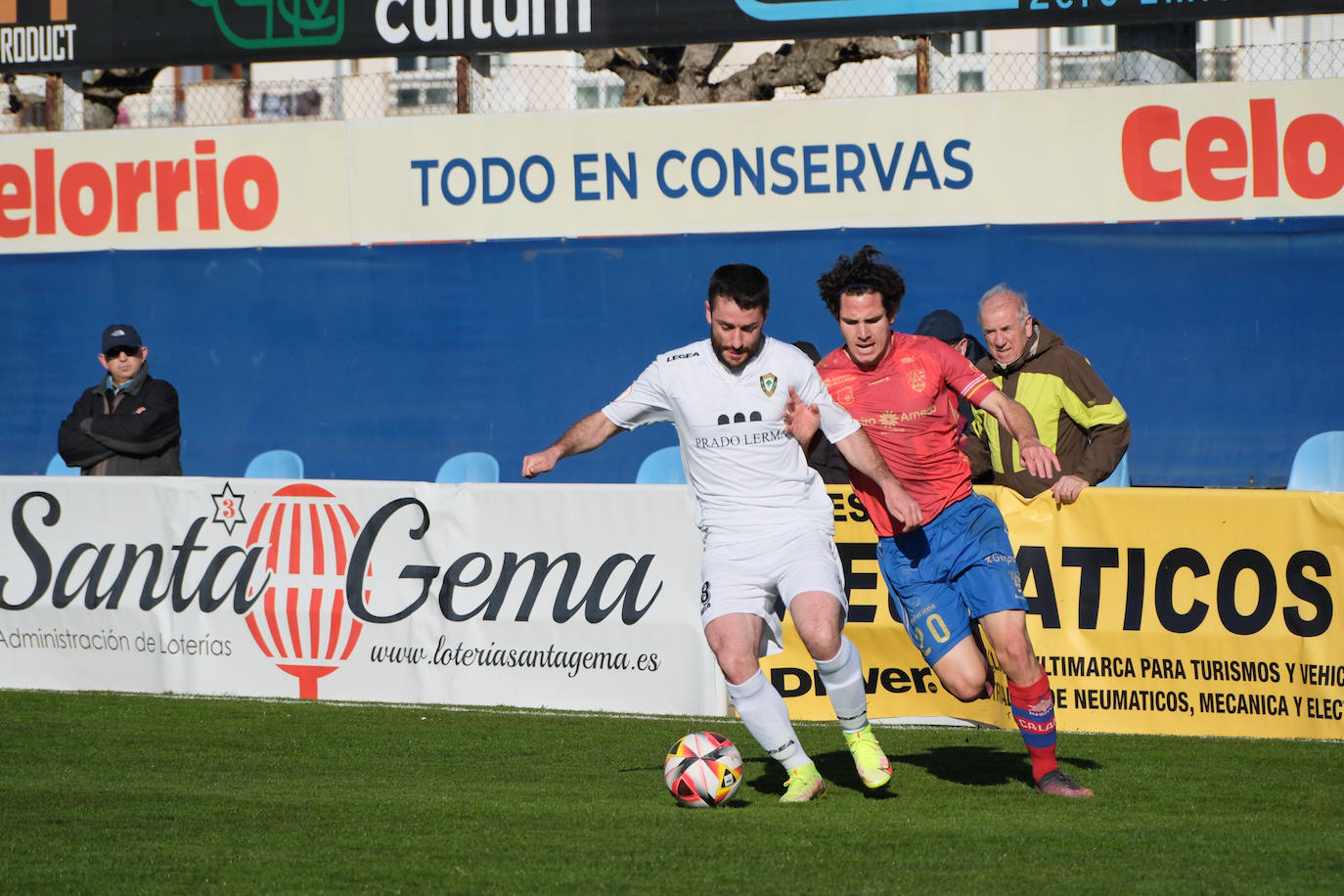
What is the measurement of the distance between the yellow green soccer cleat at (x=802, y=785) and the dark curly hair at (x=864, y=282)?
1903 millimetres

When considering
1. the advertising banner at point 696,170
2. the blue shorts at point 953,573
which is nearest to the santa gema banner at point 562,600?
the blue shorts at point 953,573

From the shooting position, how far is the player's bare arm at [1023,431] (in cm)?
675

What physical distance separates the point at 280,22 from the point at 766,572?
41.0 ft

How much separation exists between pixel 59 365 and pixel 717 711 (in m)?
10.9

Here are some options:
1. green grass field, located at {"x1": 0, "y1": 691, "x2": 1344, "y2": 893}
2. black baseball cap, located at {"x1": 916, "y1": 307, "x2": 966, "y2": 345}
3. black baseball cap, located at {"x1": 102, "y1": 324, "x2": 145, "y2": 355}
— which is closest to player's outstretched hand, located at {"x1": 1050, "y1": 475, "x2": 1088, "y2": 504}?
green grass field, located at {"x1": 0, "y1": 691, "x2": 1344, "y2": 893}

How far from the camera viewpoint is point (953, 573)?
694cm

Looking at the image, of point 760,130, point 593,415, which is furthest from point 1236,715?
point 760,130

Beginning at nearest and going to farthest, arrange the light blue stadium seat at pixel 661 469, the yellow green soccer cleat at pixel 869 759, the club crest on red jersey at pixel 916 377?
the yellow green soccer cleat at pixel 869 759 → the club crest on red jersey at pixel 916 377 → the light blue stadium seat at pixel 661 469

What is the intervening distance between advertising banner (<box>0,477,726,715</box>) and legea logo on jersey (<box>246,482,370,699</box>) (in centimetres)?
1

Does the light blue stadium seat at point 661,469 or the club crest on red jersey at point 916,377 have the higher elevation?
the club crest on red jersey at point 916,377

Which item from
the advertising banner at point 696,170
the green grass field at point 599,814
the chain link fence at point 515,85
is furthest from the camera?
the chain link fence at point 515,85

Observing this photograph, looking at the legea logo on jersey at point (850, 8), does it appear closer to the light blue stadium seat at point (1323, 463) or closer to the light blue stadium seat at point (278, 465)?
the light blue stadium seat at point (1323, 463)

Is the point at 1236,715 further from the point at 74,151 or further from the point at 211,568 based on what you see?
the point at 74,151

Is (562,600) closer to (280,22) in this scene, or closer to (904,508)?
(904,508)
